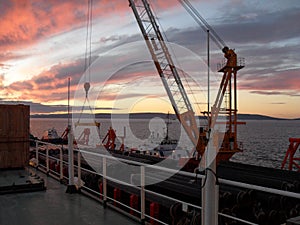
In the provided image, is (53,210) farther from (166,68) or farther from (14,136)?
(166,68)

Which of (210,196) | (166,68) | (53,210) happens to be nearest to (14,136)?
(53,210)

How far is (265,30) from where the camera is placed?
3559 cm

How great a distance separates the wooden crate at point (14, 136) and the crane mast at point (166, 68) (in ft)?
80.1

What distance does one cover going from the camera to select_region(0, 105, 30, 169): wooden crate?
998 centimetres

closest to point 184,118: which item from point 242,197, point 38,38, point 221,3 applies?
point 221,3

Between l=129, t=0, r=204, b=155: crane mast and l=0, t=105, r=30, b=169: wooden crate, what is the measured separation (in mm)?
24421

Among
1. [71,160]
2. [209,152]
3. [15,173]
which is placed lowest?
[15,173]

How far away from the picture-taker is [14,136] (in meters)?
10.2

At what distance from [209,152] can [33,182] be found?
5502 millimetres

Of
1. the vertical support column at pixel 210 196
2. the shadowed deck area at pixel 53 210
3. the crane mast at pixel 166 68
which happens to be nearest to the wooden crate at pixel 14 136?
the shadowed deck area at pixel 53 210

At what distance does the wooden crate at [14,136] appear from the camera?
9.98 m

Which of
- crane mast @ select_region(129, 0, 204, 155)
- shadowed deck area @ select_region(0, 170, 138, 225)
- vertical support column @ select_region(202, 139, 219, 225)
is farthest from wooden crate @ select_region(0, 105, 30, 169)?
crane mast @ select_region(129, 0, 204, 155)

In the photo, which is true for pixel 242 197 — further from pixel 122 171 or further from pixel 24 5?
pixel 24 5

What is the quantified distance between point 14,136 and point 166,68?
2503cm
